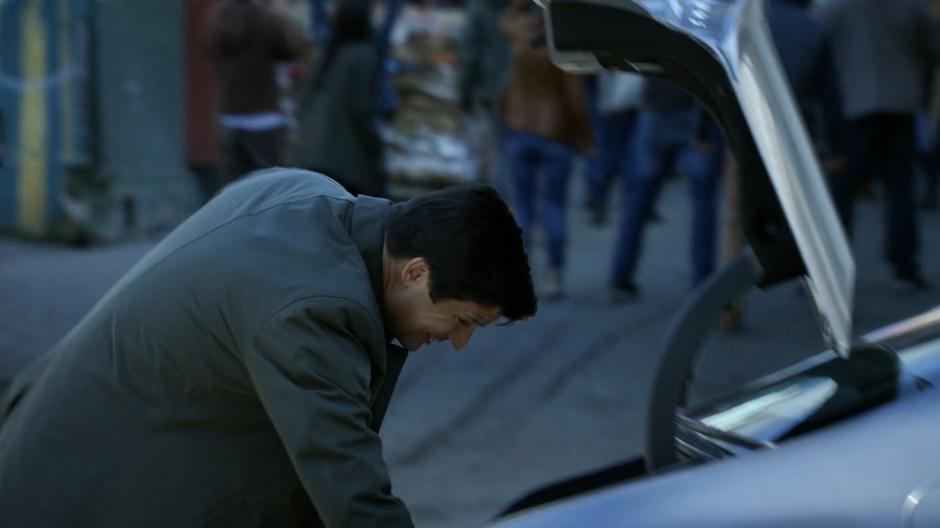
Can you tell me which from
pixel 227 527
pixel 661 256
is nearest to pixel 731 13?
pixel 227 527

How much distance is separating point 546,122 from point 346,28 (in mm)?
1289

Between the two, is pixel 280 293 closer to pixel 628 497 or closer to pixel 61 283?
pixel 628 497

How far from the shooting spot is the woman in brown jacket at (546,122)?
24.7 feet

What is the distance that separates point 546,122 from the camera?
7.53 meters

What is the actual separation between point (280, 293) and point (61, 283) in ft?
17.6

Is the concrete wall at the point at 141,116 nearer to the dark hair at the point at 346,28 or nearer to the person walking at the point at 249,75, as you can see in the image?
the person walking at the point at 249,75

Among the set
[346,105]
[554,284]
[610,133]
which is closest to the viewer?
[346,105]

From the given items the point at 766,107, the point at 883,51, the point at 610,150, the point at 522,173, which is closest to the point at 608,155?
the point at 610,150

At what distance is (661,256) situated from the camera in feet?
30.5

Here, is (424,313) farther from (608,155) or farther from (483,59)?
(608,155)

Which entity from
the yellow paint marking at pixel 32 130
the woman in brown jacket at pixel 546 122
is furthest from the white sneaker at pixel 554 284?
the yellow paint marking at pixel 32 130

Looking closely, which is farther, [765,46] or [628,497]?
[765,46]

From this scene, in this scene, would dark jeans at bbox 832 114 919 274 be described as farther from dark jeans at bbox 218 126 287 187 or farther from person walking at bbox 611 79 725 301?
dark jeans at bbox 218 126 287 187

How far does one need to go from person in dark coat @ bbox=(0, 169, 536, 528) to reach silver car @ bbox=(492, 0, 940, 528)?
14.0 inches
